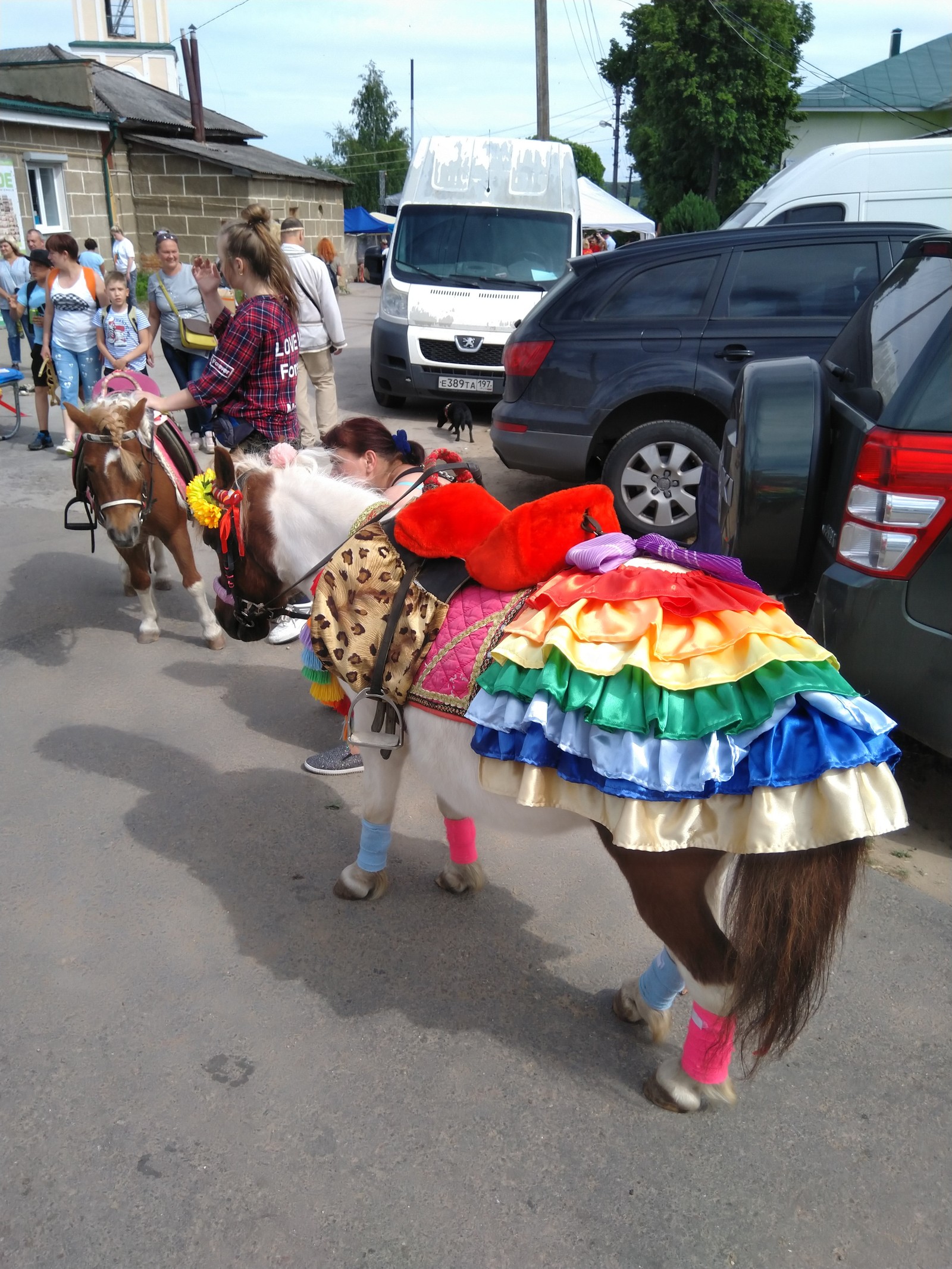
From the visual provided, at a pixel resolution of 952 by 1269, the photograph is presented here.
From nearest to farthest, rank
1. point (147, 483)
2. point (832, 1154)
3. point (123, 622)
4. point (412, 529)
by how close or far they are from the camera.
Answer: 1. point (832, 1154)
2. point (412, 529)
3. point (147, 483)
4. point (123, 622)

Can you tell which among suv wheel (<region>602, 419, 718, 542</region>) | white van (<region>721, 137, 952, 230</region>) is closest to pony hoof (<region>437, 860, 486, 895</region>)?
suv wheel (<region>602, 419, 718, 542</region>)

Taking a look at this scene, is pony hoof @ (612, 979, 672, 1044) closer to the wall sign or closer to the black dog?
the black dog

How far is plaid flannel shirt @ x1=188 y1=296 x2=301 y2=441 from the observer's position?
4.35 meters

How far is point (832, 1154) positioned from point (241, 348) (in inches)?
160

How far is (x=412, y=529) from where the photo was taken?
7.54 ft

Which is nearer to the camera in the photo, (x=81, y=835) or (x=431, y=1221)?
(x=431, y=1221)

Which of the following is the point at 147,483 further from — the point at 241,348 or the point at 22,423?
the point at 22,423

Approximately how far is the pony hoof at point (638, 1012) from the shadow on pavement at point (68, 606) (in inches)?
139

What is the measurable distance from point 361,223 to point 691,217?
1950 centimetres

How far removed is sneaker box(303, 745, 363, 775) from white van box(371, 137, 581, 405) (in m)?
6.62

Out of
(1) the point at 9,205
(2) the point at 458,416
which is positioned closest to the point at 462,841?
(2) the point at 458,416

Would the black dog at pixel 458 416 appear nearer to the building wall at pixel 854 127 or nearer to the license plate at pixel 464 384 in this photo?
the license plate at pixel 464 384

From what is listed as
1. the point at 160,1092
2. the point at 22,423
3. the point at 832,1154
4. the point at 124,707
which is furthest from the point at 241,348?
the point at 22,423

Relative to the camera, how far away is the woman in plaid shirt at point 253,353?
14.3 ft
